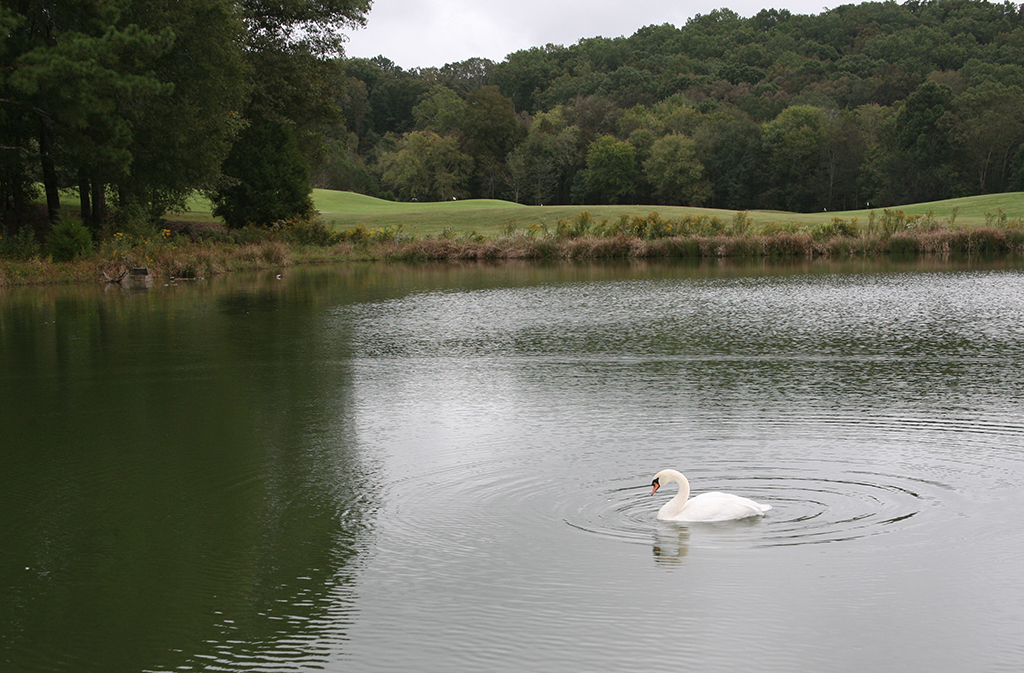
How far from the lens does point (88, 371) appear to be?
13531 mm

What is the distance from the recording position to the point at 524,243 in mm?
39812

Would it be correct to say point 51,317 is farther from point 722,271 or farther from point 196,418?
point 722,271

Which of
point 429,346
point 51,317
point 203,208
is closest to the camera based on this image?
point 429,346

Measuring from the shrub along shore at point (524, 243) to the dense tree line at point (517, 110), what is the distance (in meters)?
2.05

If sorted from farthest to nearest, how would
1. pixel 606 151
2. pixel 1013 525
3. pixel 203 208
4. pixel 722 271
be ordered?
pixel 606 151 → pixel 203 208 → pixel 722 271 → pixel 1013 525

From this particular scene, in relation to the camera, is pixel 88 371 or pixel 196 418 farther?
pixel 88 371

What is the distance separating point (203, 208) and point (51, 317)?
A: 37162mm

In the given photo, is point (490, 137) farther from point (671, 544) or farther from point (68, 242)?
point (671, 544)

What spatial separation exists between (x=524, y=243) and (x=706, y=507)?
3366 centimetres

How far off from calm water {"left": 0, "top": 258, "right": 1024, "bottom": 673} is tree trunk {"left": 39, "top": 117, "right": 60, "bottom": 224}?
17.7 metres

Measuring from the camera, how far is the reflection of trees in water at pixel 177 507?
17.1 feet

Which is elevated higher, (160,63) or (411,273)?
(160,63)

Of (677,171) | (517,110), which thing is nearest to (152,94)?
(677,171)

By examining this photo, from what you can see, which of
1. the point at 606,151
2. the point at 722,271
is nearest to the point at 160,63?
the point at 722,271
